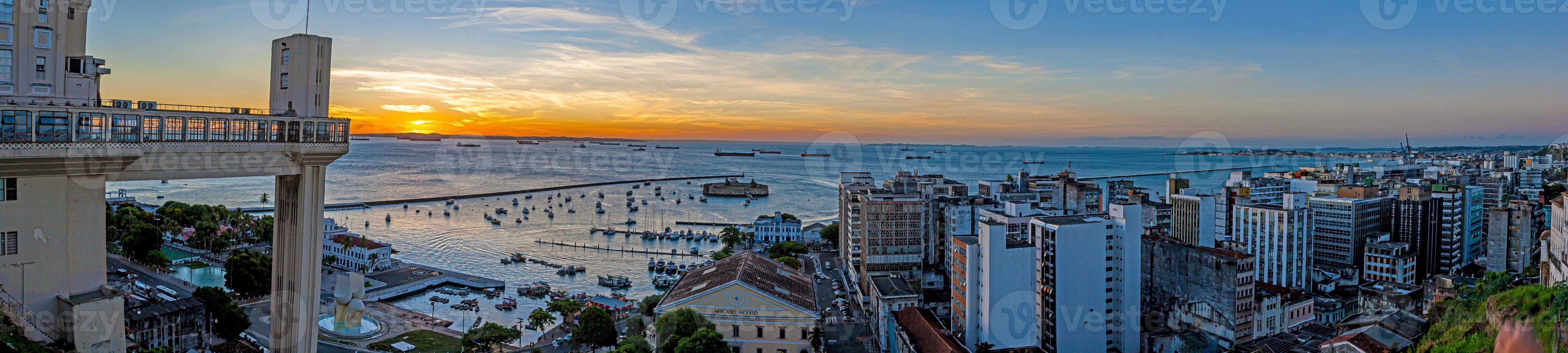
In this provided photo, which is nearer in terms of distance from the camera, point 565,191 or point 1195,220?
point 1195,220

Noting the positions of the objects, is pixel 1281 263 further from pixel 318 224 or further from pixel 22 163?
pixel 22 163

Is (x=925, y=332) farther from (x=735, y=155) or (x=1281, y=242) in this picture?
(x=735, y=155)

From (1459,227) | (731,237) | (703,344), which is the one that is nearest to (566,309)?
(703,344)

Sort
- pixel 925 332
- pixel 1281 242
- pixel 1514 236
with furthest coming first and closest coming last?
pixel 1514 236
pixel 1281 242
pixel 925 332

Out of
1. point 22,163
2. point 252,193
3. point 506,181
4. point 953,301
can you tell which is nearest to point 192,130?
point 22,163

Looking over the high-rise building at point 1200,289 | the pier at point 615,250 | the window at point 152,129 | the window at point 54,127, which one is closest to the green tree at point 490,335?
the window at point 152,129

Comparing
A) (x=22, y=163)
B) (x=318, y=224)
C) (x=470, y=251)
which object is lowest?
(x=470, y=251)
